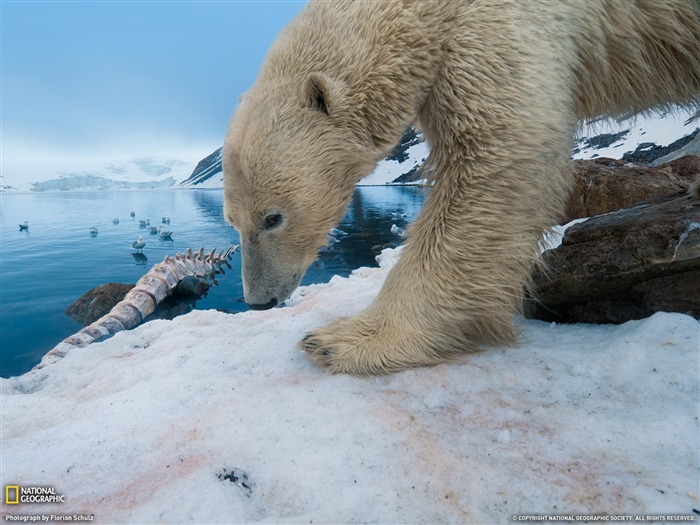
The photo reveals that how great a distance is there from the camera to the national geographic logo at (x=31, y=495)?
1321mm

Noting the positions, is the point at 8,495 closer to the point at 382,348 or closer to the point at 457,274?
the point at 382,348

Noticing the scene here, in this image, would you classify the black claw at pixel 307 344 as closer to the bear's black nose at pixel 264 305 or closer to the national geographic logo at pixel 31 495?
the bear's black nose at pixel 264 305

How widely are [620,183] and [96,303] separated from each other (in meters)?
8.29

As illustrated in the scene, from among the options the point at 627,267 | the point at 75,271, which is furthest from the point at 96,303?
the point at 627,267

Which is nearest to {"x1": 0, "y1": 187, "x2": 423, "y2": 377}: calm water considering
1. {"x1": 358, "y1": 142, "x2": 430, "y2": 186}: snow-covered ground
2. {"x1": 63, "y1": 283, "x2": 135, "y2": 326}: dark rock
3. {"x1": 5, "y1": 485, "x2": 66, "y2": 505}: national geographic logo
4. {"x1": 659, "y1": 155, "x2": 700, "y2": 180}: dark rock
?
{"x1": 63, "y1": 283, "x2": 135, "y2": 326}: dark rock

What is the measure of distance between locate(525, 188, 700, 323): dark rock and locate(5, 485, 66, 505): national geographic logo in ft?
8.54

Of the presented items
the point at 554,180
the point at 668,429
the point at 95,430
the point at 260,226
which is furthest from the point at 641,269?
the point at 95,430

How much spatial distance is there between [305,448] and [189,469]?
0.43 metres

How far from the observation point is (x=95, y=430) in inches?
69.3

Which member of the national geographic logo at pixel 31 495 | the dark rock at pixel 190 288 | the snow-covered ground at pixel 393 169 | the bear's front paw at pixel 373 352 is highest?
the snow-covered ground at pixel 393 169

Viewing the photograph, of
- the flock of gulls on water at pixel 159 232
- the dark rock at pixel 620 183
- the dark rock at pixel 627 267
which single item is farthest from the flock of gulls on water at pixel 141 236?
the dark rock at pixel 627 267

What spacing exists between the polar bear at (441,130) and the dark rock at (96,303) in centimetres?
549

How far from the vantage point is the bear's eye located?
2168 millimetres

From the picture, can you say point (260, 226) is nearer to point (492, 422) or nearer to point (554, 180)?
point (492, 422)
